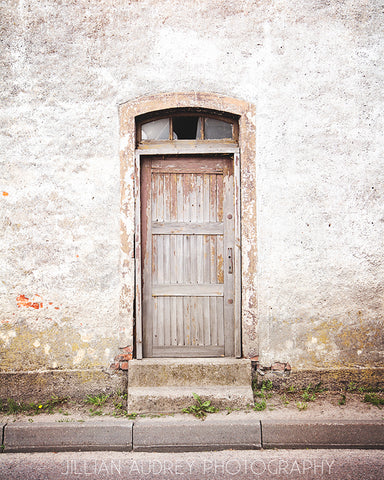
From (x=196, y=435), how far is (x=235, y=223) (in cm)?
217

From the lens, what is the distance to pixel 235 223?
13.5 ft

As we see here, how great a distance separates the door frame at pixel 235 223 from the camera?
13.3ft

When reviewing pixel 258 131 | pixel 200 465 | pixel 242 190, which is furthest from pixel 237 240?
pixel 200 465

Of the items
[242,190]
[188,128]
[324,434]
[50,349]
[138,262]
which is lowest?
[324,434]

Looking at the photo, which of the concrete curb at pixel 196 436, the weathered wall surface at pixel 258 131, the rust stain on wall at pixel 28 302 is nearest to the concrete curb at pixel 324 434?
Result: the concrete curb at pixel 196 436

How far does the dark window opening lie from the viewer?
4219 millimetres

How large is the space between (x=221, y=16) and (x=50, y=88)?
79.7 inches

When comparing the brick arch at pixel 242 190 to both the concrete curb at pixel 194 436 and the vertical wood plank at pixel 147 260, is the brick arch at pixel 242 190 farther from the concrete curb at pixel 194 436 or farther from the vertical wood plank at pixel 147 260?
the concrete curb at pixel 194 436

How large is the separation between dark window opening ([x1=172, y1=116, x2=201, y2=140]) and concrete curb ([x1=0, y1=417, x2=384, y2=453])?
3020 millimetres

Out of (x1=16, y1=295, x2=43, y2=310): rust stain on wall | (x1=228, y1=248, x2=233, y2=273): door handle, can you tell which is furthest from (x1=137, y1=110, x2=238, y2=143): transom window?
(x1=16, y1=295, x2=43, y2=310): rust stain on wall

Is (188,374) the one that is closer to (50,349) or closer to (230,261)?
(230,261)

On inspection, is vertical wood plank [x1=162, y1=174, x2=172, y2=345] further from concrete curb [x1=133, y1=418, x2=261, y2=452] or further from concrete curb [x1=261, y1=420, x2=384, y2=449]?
concrete curb [x1=261, y1=420, x2=384, y2=449]

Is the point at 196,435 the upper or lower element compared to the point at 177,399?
lower

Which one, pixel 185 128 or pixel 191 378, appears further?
pixel 185 128
